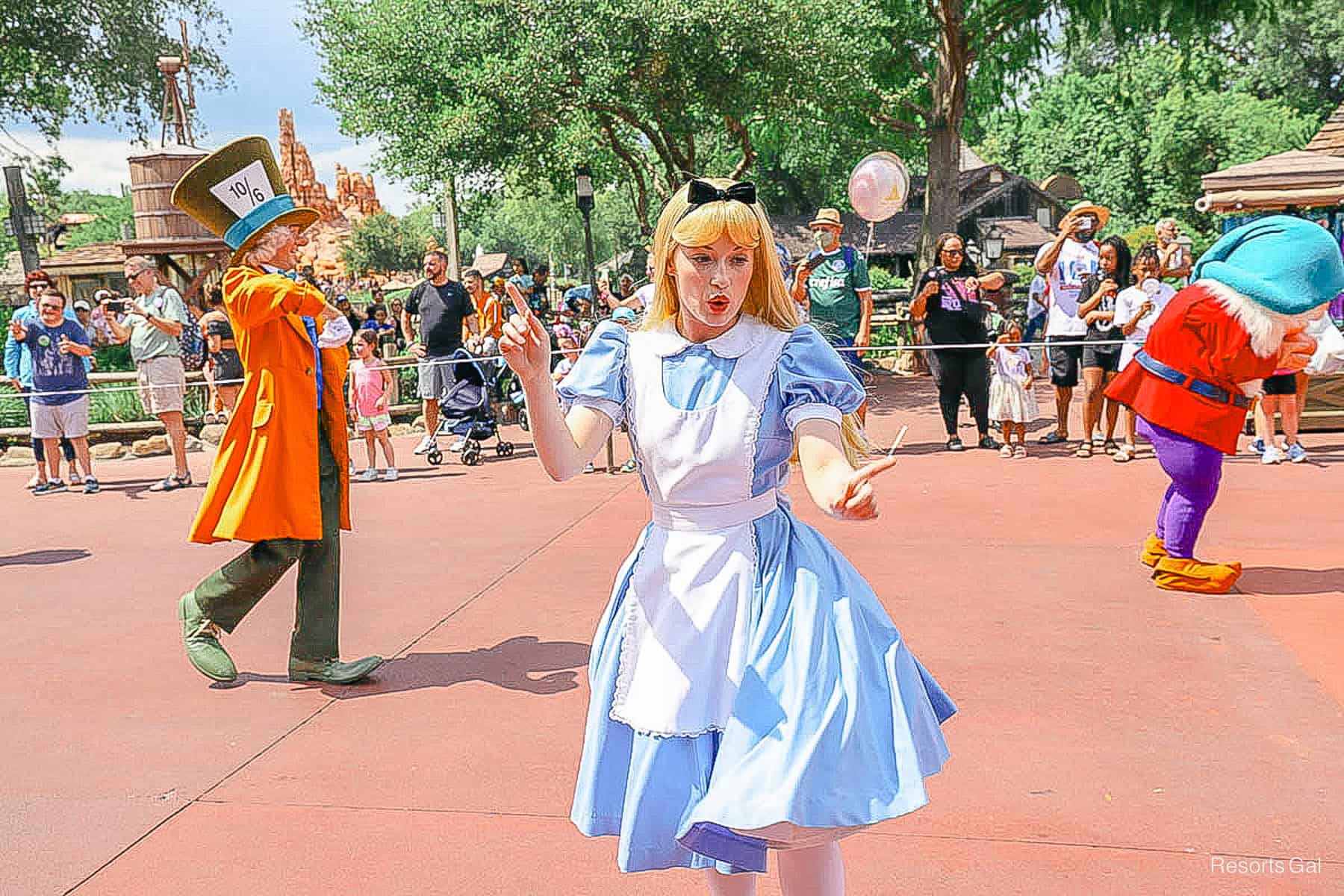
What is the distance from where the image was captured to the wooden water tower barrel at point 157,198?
52.9 ft

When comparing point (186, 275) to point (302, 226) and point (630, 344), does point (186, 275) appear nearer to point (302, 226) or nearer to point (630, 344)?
point (302, 226)

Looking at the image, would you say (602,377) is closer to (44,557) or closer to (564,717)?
(564,717)

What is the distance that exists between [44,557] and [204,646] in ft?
10.6

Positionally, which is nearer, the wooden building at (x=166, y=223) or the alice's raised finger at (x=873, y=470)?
the alice's raised finger at (x=873, y=470)

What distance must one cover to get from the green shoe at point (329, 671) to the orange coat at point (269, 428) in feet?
1.73

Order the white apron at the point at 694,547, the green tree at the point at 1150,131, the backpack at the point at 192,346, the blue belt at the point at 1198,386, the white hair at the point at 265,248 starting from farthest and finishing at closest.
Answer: the green tree at the point at 1150,131 → the backpack at the point at 192,346 → the blue belt at the point at 1198,386 → the white hair at the point at 265,248 → the white apron at the point at 694,547

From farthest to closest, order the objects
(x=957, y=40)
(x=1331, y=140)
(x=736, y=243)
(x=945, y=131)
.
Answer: (x=945, y=131) → (x=957, y=40) → (x=1331, y=140) → (x=736, y=243)

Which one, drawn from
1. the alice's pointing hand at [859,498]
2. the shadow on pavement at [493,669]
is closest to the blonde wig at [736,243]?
the alice's pointing hand at [859,498]

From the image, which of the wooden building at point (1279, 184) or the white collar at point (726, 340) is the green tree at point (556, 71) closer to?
the wooden building at point (1279, 184)

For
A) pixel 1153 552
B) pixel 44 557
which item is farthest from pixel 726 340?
pixel 44 557

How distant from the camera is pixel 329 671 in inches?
175

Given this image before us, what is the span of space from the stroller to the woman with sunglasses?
3.67 m

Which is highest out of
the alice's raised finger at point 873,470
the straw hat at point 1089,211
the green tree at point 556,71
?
the green tree at point 556,71

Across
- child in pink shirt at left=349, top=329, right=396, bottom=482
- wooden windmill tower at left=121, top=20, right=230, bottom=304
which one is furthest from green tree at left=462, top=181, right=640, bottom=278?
child in pink shirt at left=349, top=329, right=396, bottom=482
